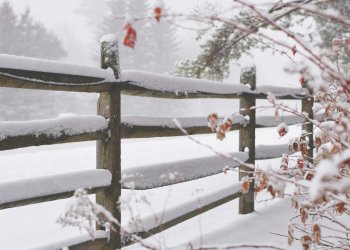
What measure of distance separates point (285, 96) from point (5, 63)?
3.94 metres

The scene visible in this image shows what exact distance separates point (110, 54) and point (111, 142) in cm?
61

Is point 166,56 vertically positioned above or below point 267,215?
above

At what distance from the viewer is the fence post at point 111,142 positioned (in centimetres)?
285

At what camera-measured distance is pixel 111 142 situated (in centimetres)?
285

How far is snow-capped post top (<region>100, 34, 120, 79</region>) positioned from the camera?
2.87 m

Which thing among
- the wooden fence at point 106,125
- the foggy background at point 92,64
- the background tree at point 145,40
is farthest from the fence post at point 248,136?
the background tree at point 145,40

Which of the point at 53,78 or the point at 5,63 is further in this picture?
the point at 53,78

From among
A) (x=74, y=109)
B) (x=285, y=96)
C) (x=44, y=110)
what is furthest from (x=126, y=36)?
(x=74, y=109)

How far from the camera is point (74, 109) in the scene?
133 ft

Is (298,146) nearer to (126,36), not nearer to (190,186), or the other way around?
(126,36)

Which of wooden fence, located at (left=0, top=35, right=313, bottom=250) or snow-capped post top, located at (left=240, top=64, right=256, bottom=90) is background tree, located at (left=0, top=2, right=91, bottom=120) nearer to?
snow-capped post top, located at (left=240, top=64, right=256, bottom=90)

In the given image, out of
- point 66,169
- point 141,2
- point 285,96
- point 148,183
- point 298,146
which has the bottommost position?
point 66,169

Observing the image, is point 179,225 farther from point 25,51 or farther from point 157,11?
point 25,51

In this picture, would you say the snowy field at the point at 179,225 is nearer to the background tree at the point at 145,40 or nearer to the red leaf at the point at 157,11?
the red leaf at the point at 157,11
